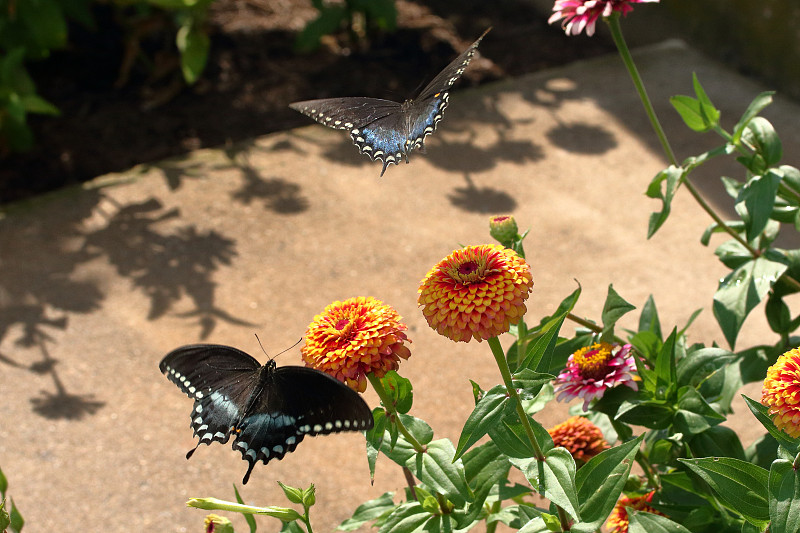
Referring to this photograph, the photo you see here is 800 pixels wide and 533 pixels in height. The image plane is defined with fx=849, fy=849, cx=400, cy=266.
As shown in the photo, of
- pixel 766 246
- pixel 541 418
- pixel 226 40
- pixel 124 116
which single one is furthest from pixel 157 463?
pixel 226 40

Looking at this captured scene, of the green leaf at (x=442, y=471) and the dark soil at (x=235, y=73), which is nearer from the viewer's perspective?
the green leaf at (x=442, y=471)

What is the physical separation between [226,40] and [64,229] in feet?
7.14

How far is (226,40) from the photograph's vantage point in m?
5.83

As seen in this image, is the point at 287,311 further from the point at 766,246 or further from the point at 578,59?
the point at 578,59

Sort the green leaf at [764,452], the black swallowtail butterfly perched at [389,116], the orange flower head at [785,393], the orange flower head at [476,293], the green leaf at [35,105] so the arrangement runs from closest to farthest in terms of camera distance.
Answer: the orange flower head at [785,393] < the orange flower head at [476,293] < the green leaf at [764,452] < the black swallowtail butterfly perched at [389,116] < the green leaf at [35,105]

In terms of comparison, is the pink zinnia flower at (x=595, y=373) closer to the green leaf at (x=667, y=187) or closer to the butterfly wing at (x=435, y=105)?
the green leaf at (x=667, y=187)

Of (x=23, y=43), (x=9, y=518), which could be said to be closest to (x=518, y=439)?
(x=9, y=518)

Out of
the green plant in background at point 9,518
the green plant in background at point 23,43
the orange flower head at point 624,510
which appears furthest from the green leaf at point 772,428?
the green plant in background at point 23,43

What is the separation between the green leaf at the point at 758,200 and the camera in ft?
6.40

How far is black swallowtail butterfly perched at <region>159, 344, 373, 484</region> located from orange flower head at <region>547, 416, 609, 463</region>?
616mm

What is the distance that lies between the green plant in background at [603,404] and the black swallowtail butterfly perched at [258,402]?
0.08 meters

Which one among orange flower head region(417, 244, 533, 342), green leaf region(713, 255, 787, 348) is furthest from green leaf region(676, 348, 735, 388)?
orange flower head region(417, 244, 533, 342)

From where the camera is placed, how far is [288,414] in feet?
5.25

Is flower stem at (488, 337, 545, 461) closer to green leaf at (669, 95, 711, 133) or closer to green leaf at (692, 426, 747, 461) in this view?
green leaf at (692, 426, 747, 461)
